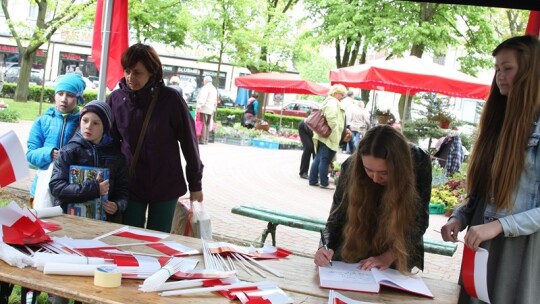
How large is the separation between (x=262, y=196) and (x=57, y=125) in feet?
18.1

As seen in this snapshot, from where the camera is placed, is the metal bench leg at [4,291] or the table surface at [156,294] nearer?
the table surface at [156,294]

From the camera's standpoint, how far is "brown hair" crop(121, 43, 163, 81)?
383 cm

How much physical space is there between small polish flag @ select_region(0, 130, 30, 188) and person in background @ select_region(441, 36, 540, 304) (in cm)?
196

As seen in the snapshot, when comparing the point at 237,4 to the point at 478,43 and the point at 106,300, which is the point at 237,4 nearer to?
the point at 478,43

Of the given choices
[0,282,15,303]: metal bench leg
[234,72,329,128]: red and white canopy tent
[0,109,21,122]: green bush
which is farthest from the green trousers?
[234,72,329,128]: red and white canopy tent

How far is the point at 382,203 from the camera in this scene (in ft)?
9.18

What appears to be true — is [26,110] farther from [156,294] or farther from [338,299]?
[338,299]

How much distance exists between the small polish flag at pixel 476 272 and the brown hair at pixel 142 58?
224 centimetres

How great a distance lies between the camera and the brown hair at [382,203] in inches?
107

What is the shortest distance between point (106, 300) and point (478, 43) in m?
19.8

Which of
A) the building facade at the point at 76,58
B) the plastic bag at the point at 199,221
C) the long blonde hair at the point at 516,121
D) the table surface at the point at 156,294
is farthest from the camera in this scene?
the building facade at the point at 76,58

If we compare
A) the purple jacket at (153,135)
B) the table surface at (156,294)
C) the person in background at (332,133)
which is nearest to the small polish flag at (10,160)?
the table surface at (156,294)

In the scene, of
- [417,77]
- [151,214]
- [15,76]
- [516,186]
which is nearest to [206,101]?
[417,77]

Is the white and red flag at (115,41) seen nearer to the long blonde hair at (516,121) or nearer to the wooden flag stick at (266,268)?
the wooden flag stick at (266,268)
